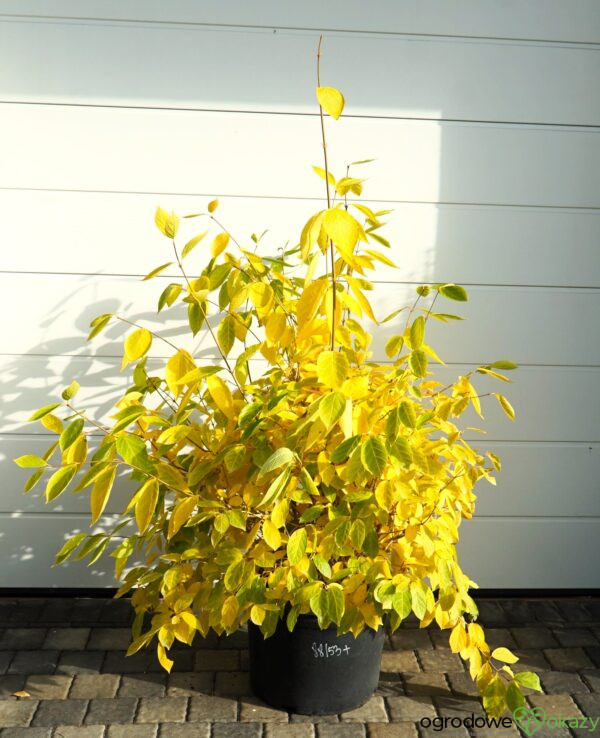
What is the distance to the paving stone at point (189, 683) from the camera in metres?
2.71

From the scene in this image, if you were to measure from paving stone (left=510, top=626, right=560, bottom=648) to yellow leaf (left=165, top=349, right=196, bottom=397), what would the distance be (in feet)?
5.14

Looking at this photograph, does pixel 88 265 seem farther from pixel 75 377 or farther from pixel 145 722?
pixel 145 722

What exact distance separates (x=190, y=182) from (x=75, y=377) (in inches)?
31.3

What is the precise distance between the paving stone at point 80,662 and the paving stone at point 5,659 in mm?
159

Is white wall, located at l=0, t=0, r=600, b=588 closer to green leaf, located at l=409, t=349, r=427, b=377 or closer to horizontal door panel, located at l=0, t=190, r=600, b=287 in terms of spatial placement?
horizontal door panel, located at l=0, t=190, r=600, b=287

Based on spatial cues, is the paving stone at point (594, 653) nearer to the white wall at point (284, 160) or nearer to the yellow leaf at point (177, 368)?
the white wall at point (284, 160)

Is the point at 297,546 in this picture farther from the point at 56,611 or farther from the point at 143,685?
the point at 56,611

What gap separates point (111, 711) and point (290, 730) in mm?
522

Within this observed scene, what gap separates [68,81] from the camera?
303cm

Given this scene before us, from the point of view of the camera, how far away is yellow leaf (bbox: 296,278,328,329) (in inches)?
77.3

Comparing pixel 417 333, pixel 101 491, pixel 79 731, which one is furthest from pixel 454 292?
pixel 79 731

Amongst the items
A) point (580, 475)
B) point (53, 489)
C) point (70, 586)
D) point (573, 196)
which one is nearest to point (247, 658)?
point (70, 586)

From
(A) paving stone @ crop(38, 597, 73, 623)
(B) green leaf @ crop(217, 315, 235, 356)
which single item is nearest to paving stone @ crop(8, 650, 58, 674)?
(A) paving stone @ crop(38, 597, 73, 623)

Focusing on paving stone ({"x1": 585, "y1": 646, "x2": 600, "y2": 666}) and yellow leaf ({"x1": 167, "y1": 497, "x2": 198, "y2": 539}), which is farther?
paving stone ({"x1": 585, "y1": 646, "x2": 600, "y2": 666})
